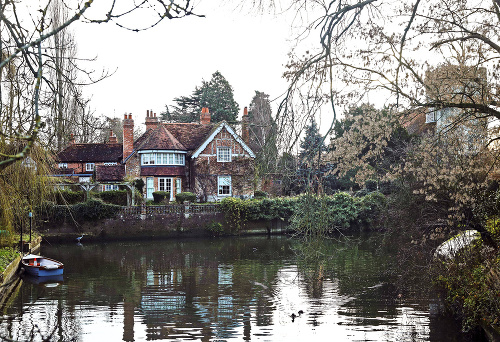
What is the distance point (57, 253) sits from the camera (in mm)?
26203

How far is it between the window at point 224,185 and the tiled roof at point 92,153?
9.90m

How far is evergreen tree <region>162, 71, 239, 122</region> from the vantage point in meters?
56.1

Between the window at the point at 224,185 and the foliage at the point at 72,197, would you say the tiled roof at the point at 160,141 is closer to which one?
the window at the point at 224,185

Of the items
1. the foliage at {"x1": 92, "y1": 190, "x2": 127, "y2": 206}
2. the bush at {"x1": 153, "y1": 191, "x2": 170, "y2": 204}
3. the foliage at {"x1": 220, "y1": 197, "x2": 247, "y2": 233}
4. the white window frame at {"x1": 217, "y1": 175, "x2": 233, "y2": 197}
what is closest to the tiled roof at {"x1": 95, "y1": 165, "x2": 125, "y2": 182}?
the bush at {"x1": 153, "y1": 191, "x2": 170, "y2": 204}

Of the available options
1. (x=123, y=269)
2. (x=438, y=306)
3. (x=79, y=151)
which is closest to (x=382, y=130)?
(x=438, y=306)

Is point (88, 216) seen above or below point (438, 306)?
above

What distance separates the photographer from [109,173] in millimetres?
39500

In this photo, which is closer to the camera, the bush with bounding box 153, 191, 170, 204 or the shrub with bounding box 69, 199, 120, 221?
the shrub with bounding box 69, 199, 120, 221

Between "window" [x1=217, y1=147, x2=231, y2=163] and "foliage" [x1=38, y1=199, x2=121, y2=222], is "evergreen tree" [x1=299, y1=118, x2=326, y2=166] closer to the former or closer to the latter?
"foliage" [x1=38, y1=199, x2=121, y2=222]

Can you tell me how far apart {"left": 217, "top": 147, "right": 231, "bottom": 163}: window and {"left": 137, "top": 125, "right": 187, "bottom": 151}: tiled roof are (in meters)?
2.70

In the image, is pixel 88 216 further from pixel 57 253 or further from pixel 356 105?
pixel 356 105

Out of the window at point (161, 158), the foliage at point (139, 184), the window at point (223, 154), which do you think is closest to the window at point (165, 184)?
the window at point (161, 158)

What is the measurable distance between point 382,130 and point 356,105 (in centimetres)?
144

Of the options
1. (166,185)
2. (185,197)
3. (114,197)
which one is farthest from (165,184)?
(114,197)
